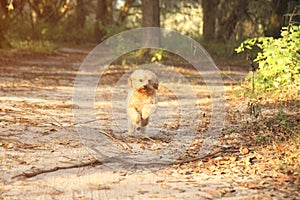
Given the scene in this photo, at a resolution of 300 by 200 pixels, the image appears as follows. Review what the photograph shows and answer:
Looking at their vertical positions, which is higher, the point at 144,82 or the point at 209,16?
the point at 209,16

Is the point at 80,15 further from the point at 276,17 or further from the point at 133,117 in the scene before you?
the point at 133,117

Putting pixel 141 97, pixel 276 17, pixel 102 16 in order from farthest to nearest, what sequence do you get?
pixel 102 16 < pixel 276 17 < pixel 141 97

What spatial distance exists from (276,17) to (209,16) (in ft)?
25.0

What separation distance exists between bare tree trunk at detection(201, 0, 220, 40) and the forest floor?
15074 millimetres

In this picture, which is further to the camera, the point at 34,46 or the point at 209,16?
the point at 209,16

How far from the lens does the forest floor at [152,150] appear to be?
15.7 ft

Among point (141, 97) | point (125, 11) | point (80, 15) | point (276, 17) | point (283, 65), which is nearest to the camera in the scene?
point (141, 97)

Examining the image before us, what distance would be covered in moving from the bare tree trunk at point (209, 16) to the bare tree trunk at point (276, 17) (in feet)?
22.5

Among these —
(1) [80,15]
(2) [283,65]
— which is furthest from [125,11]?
(2) [283,65]

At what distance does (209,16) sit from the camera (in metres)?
25.6

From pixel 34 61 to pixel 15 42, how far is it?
5.31m

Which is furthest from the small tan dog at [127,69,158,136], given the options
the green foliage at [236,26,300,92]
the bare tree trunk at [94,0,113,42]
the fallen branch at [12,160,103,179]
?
the bare tree trunk at [94,0,113,42]

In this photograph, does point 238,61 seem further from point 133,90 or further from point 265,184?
point 265,184

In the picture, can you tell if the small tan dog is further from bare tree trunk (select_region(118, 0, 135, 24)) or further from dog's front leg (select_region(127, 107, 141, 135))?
bare tree trunk (select_region(118, 0, 135, 24))
